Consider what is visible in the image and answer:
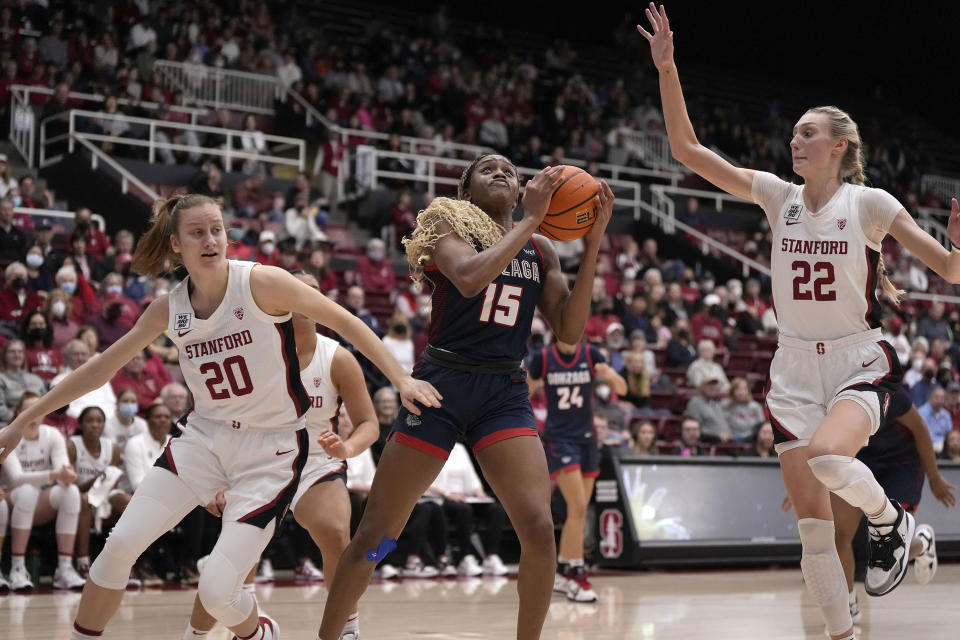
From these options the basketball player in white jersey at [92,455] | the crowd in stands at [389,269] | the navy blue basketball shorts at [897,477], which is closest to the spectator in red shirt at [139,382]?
the crowd in stands at [389,269]

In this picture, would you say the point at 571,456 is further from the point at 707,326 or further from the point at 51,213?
the point at 707,326

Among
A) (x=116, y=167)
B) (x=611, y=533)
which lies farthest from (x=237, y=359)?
(x=116, y=167)

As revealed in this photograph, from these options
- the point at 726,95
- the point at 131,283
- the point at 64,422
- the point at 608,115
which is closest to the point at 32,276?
the point at 131,283

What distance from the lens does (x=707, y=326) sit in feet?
52.5

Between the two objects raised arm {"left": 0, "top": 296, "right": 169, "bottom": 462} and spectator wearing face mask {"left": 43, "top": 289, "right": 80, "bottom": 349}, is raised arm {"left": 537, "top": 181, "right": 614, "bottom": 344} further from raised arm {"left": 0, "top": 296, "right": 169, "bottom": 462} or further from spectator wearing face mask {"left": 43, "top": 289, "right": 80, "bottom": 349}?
spectator wearing face mask {"left": 43, "top": 289, "right": 80, "bottom": 349}

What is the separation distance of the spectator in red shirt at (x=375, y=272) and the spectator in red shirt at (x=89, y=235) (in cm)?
311

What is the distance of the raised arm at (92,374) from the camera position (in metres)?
4.19

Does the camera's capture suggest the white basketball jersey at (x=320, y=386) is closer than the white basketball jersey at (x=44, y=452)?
Yes

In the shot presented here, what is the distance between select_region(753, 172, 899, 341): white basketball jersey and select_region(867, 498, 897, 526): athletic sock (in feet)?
2.38

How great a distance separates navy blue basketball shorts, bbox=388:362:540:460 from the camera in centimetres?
432

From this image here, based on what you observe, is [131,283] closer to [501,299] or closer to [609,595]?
[609,595]

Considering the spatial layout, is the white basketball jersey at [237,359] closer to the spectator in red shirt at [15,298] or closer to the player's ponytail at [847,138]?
the player's ponytail at [847,138]

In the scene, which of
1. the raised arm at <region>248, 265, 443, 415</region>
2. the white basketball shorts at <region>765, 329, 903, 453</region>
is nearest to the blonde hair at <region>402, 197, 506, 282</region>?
the raised arm at <region>248, 265, 443, 415</region>

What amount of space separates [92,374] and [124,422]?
5.53 meters
